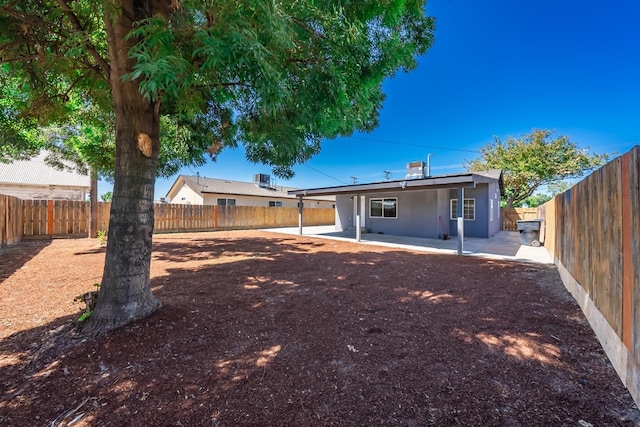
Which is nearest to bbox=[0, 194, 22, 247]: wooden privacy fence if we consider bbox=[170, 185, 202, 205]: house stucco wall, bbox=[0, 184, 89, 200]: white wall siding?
bbox=[0, 184, 89, 200]: white wall siding

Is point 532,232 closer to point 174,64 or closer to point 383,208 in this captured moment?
point 383,208

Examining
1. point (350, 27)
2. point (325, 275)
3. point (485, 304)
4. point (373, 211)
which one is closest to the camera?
point (350, 27)

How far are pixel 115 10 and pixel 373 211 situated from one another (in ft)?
46.6

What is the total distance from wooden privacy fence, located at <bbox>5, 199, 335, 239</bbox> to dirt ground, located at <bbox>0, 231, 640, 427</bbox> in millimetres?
7030

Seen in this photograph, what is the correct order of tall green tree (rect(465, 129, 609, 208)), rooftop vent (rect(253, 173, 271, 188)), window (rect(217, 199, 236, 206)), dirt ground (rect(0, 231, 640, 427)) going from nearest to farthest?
1. dirt ground (rect(0, 231, 640, 427))
2. tall green tree (rect(465, 129, 609, 208))
3. window (rect(217, 199, 236, 206))
4. rooftop vent (rect(253, 173, 271, 188))

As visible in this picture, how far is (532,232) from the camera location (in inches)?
417

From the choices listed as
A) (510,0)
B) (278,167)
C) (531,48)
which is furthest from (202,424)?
(531,48)

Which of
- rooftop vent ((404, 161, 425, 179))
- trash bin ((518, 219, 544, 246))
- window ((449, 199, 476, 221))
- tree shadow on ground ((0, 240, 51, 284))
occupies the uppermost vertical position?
rooftop vent ((404, 161, 425, 179))

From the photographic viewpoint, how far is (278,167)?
638cm

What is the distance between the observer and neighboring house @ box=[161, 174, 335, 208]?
2094 centimetres

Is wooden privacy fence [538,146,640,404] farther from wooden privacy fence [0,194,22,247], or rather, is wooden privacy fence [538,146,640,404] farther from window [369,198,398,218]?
wooden privacy fence [0,194,22,247]

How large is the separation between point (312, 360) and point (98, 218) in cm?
1433

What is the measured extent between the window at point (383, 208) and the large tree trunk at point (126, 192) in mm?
12958

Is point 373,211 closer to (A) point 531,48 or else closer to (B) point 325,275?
(A) point 531,48
